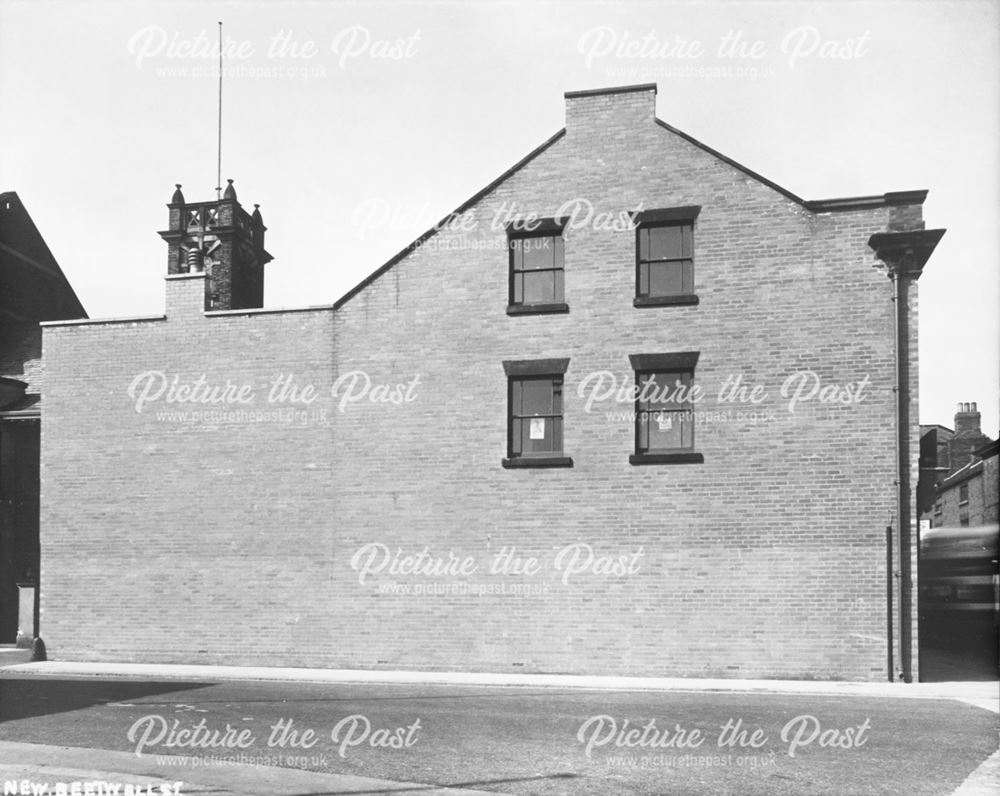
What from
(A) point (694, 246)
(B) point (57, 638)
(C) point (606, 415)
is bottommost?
(B) point (57, 638)

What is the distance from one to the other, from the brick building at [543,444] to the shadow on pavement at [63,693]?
276cm

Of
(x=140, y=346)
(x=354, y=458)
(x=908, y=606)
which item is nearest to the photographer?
(x=908, y=606)

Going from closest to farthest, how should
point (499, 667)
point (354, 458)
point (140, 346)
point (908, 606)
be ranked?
point (908, 606) < point (499, 667) < point (354, 458) < point (140, 346)

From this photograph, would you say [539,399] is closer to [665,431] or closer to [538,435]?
[538,435]

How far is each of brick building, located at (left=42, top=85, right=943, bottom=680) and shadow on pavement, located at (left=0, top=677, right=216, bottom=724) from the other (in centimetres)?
276

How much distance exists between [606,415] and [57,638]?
1255 centimetres

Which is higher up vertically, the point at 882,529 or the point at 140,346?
the point at 140,346

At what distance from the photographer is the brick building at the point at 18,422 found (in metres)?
25.1

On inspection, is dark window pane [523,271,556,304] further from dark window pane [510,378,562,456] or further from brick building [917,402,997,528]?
brick building [917,402,997,528]

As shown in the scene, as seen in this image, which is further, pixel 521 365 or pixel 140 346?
pixel 140 346

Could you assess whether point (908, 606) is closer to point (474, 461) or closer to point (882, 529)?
point (882, 529)

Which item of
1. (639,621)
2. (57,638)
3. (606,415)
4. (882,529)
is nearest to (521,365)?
(606,415)

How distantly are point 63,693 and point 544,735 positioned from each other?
8.75 meters

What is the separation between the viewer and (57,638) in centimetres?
2047
